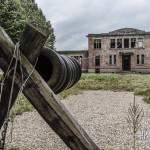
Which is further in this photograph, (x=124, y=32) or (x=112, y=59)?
(x=112, y=59)

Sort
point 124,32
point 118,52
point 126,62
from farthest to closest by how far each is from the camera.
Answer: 1. point 126,62
2. point 118,52
3. point 124,32

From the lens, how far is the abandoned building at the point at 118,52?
249 feet

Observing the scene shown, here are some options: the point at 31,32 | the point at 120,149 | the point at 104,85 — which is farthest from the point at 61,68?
the point at 104,85

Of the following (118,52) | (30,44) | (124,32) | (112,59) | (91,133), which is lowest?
(91,133)

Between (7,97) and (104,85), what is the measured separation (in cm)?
3310

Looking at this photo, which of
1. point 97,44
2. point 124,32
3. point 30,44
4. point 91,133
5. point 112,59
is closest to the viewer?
point 30,44

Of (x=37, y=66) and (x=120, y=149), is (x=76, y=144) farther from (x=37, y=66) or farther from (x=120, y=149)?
(x=120, y=149)

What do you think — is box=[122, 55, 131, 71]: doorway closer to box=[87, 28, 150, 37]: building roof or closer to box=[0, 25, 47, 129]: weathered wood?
box=[87, 28, 150, 37]: building roof

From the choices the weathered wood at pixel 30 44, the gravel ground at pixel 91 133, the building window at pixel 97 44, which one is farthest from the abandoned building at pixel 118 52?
the weathered wood at pixel 30 44

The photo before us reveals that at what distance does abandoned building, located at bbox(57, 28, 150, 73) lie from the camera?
76000 mm

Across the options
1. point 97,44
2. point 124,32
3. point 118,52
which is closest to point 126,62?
point 118,52

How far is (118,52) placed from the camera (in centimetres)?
7681

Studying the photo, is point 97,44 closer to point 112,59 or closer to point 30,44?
point 112,59

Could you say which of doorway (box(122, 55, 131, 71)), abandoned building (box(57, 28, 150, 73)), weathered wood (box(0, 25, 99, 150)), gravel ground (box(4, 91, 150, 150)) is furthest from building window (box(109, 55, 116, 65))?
weathered wood (box(0, 25, 99, 150))
